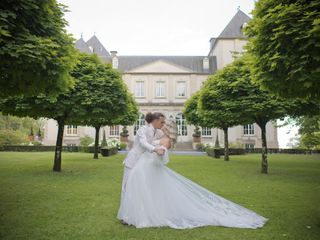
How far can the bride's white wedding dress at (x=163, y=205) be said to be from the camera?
529cm

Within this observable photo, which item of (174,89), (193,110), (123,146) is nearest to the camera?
(193,110)

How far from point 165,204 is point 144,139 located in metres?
1.23

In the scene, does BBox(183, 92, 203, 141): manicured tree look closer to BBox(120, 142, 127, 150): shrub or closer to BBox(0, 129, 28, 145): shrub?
BBox(120, 142, 127, 150): shrub

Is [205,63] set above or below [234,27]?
below

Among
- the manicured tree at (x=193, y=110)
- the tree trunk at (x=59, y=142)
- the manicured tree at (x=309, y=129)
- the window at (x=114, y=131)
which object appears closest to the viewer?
the tree trunk at (x=59, y=142)

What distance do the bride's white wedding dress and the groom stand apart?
154 millimetres

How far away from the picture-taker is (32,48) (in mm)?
5105

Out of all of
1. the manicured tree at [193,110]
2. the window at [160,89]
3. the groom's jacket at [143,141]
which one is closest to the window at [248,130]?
the window at [160,89]

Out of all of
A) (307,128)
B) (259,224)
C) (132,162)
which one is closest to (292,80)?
(259,224)

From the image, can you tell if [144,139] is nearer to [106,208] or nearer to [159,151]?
[159,151]

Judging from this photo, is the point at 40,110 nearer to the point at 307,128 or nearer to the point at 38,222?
the point at 38,222

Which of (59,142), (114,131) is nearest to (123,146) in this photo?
(114,131)

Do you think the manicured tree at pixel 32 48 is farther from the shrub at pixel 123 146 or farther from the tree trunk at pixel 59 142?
the shrub at pixel 123 146

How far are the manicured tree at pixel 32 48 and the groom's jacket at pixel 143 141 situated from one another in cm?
212
